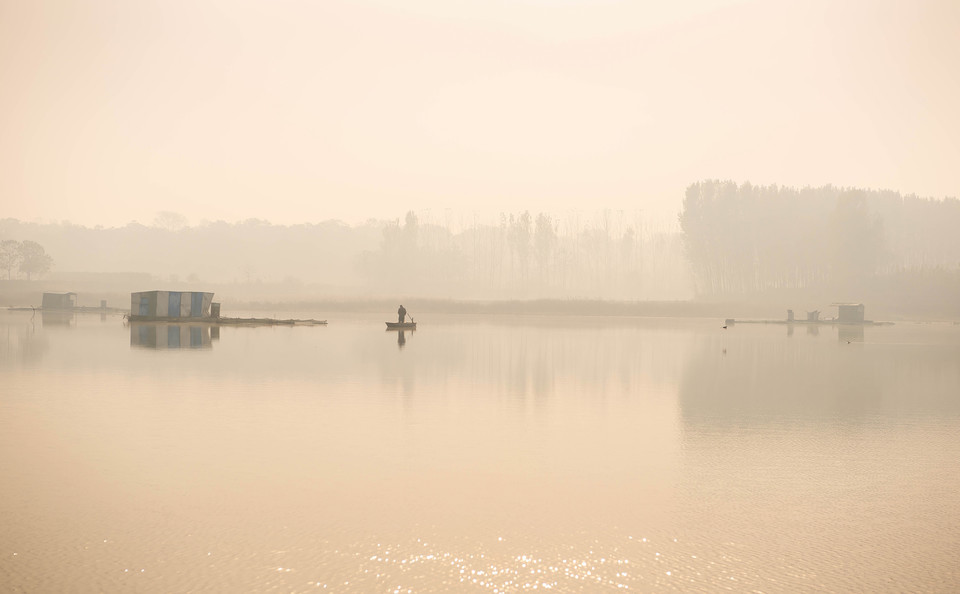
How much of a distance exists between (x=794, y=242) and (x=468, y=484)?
13021cm

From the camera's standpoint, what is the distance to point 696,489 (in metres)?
12.2

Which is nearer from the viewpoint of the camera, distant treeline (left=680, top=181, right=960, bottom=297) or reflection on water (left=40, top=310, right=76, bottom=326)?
reflection on water (left=40, top=310, right=76, bottom=326)

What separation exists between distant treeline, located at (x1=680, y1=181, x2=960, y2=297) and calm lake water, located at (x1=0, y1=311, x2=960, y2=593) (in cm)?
10549

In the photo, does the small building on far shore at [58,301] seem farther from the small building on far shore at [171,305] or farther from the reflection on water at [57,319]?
the small building on far shore at [171,305]

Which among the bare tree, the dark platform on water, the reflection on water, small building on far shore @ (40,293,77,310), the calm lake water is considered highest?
the bare tree

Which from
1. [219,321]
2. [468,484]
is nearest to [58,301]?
[219,321]

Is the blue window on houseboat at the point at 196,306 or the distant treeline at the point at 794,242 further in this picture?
the distant treeline at the point at 794,242

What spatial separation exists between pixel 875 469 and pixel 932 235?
6497 inches

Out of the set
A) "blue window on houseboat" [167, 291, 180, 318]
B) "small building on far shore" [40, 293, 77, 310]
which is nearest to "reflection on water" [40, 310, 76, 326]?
"small building on far shore" [40, 293, 77, 310]

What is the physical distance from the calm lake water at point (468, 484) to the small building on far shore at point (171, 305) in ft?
128

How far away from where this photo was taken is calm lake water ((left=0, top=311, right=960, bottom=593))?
28.0 ft

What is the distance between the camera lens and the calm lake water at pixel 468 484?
855 centimetres

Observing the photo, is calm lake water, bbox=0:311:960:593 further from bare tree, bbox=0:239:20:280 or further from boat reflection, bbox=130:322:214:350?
bare tree, bbox=0:239:20:280

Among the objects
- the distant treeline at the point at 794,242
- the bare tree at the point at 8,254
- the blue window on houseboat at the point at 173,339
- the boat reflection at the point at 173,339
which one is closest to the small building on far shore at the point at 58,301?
the boat reflection at the point at 173,339
